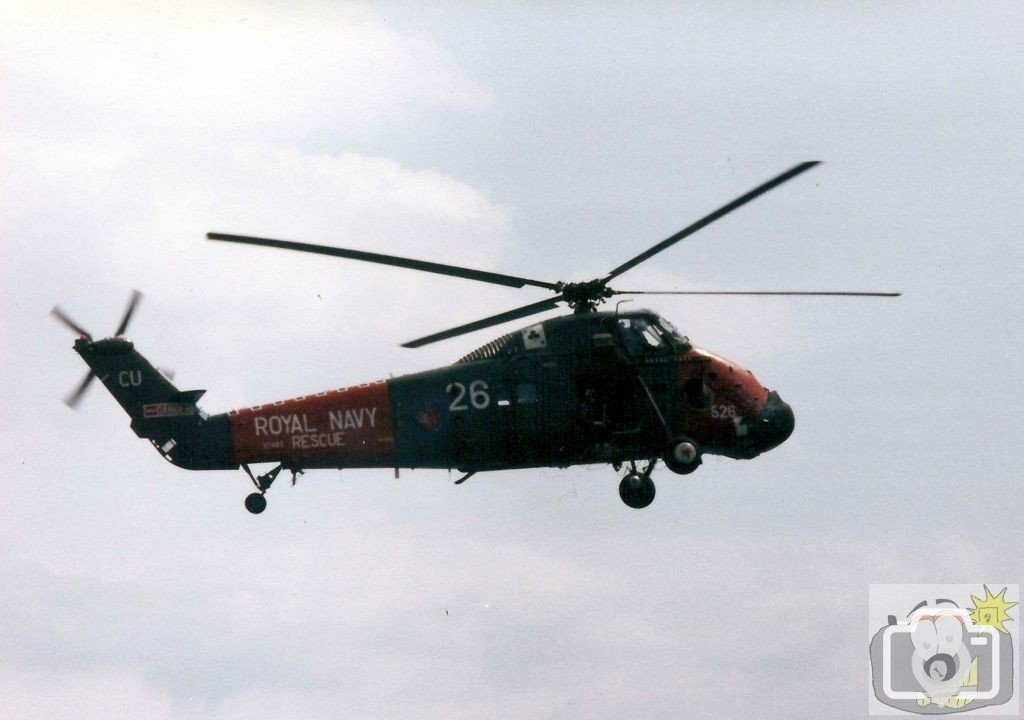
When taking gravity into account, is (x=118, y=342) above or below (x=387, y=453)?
above

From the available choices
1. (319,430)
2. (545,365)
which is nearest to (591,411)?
(545,365)

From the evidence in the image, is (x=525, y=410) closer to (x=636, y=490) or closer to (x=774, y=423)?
(x=636, y=490)

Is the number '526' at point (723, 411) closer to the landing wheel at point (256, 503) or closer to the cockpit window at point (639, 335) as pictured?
the cockpit window at point (639, 335)

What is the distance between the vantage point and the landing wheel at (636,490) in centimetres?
3131

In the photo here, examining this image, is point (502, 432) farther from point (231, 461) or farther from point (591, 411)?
point (231, 461)

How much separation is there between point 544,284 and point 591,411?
3503mm

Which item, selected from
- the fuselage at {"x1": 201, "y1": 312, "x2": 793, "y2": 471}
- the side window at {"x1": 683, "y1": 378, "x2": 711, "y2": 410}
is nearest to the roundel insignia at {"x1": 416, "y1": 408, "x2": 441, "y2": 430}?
the fuselage at {"x1": 201, "y1": 312, "x2": 793, "y2": 471}

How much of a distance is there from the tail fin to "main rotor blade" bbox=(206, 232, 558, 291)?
20.6ft

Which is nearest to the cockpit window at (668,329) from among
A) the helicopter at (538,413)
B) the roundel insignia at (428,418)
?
the helicopter at (538,413)

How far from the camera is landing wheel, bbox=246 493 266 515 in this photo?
31641 mm

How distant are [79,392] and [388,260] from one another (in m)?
10.8

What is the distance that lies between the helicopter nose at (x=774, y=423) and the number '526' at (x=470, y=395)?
735 cm

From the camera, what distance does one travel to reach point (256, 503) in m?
31.7

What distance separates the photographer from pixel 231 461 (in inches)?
1251
